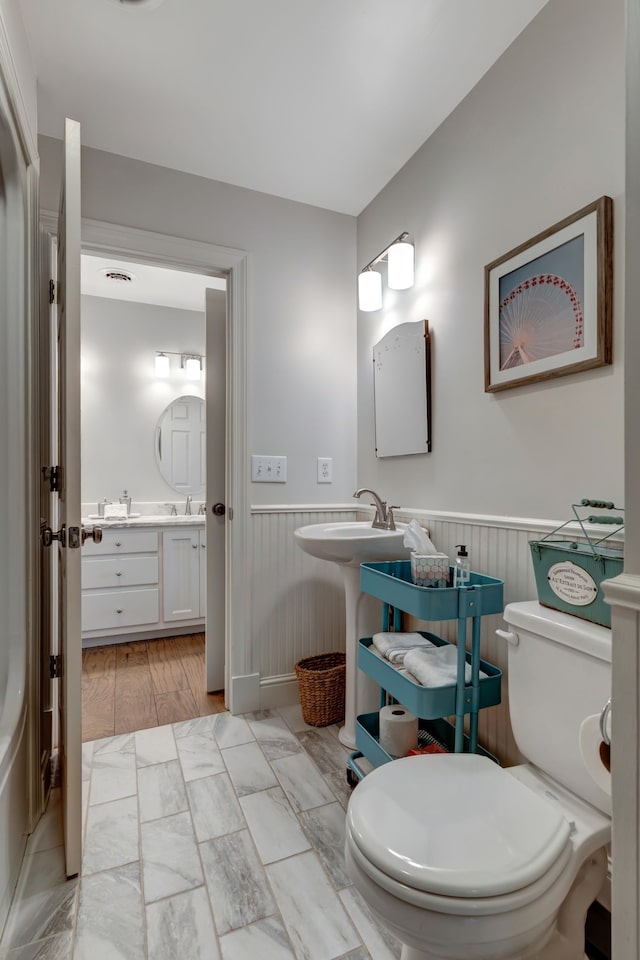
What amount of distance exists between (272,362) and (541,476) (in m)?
1.34

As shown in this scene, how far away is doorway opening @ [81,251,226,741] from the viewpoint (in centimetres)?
242

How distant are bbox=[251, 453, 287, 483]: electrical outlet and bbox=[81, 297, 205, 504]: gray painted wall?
1771 mm

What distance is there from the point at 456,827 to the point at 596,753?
0.96ft

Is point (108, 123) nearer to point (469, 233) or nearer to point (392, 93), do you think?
point (392, 93)

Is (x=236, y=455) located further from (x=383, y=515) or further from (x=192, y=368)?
(x=192, y=368)

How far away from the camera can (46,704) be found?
1658mm

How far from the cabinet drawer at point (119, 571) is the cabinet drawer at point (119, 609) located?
0.06 metres

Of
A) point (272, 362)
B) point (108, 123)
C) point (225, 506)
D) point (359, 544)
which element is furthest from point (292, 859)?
point (108, 123)

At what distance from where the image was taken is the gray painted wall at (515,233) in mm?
1189

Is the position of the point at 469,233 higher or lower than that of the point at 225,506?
higher

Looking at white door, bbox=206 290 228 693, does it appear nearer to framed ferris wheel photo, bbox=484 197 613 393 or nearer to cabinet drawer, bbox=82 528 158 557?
cabinet drawer, bbox=82 528 158 557

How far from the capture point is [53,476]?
149cm

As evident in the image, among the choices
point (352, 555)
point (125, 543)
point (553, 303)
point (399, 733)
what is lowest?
point (399, 733)

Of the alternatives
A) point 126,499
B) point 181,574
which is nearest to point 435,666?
point 181,574
